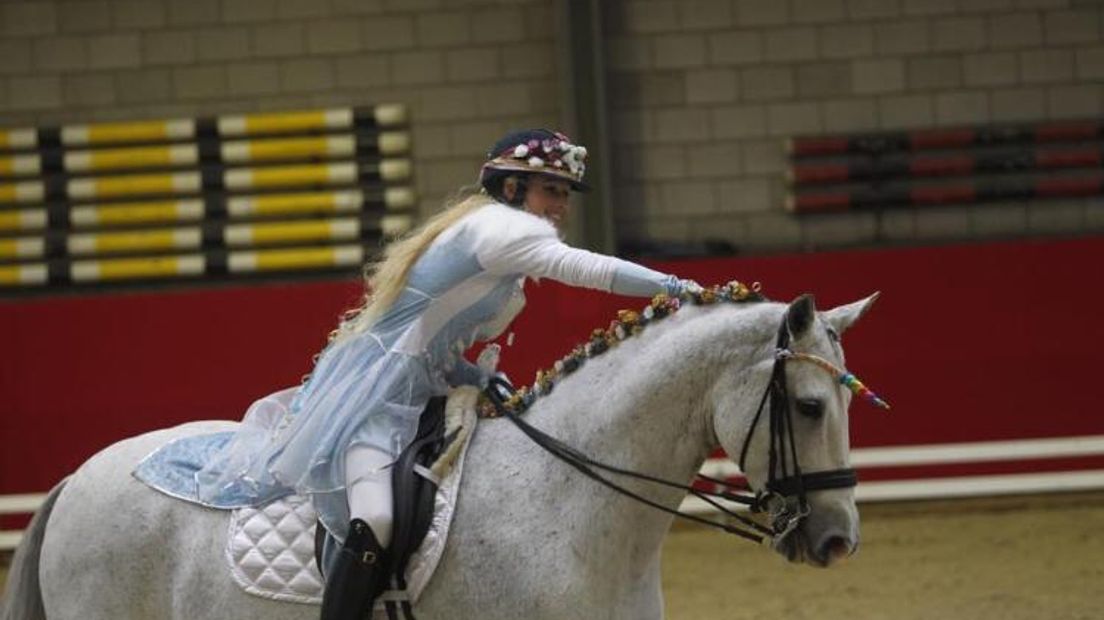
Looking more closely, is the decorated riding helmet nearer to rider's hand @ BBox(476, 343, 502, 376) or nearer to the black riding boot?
rider's hand @ BBox(476, 343, 502, 376)

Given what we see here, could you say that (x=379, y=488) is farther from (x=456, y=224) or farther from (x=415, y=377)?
(x=456, y=224)

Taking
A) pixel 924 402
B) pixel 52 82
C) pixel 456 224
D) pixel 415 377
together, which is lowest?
pixel 924 402

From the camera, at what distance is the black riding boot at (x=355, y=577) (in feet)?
11.6

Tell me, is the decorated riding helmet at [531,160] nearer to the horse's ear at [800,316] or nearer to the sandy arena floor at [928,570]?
the horse's ear at [800,316]

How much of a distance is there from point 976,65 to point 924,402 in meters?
2.02

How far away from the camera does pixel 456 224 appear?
145 inches

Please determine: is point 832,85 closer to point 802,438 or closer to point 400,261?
point 400,261

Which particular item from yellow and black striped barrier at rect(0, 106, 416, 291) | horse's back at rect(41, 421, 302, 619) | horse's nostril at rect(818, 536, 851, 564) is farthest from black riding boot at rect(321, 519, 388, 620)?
yellow and black striped barrier at rect(0, 106, 416, 291)

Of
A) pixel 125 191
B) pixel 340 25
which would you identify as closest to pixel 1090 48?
pixel 340 25

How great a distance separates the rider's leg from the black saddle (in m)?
0.02

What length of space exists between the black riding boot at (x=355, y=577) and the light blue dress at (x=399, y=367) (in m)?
0.09

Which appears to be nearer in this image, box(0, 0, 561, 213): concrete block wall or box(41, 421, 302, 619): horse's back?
box(41, 421, 302, 619): horse's back

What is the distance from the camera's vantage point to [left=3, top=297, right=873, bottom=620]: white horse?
11.2 ft

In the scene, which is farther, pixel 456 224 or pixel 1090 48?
pixel 1090 48
